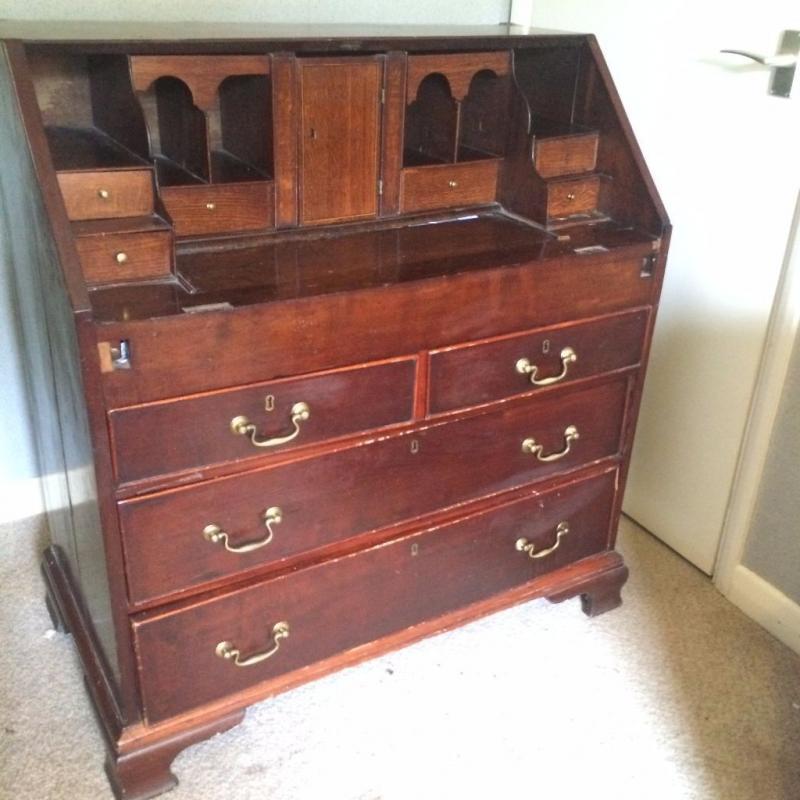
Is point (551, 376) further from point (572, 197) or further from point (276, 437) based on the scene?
point (276, 437)

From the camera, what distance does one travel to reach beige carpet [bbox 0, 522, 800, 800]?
137 cm

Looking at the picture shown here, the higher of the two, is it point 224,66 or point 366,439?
point 224,66

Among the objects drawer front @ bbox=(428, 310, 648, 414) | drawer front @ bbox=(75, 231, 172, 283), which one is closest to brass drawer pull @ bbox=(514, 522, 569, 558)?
drawer front @ bbox=(428, 310, 648, 414)

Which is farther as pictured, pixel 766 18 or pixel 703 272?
pixel 703 272

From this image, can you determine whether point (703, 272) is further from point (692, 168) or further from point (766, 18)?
point (766, 18)

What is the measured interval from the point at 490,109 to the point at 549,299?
41cm

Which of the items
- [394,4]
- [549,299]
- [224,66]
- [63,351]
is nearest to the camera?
[63,351]

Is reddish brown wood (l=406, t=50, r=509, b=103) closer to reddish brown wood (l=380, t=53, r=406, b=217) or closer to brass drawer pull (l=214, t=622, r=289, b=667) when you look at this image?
reddish brown wood (l=380, t=53, r=406, b=217)

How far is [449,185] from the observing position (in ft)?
4.85

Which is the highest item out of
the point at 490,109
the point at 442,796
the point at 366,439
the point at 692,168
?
the point at 490,109

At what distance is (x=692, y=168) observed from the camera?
166 centimetres

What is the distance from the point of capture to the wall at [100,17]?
1.53 meters

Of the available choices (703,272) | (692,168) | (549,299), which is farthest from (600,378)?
(692,168)

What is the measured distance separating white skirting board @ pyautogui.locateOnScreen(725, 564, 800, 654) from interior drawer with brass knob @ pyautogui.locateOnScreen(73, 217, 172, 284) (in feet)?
4.13
